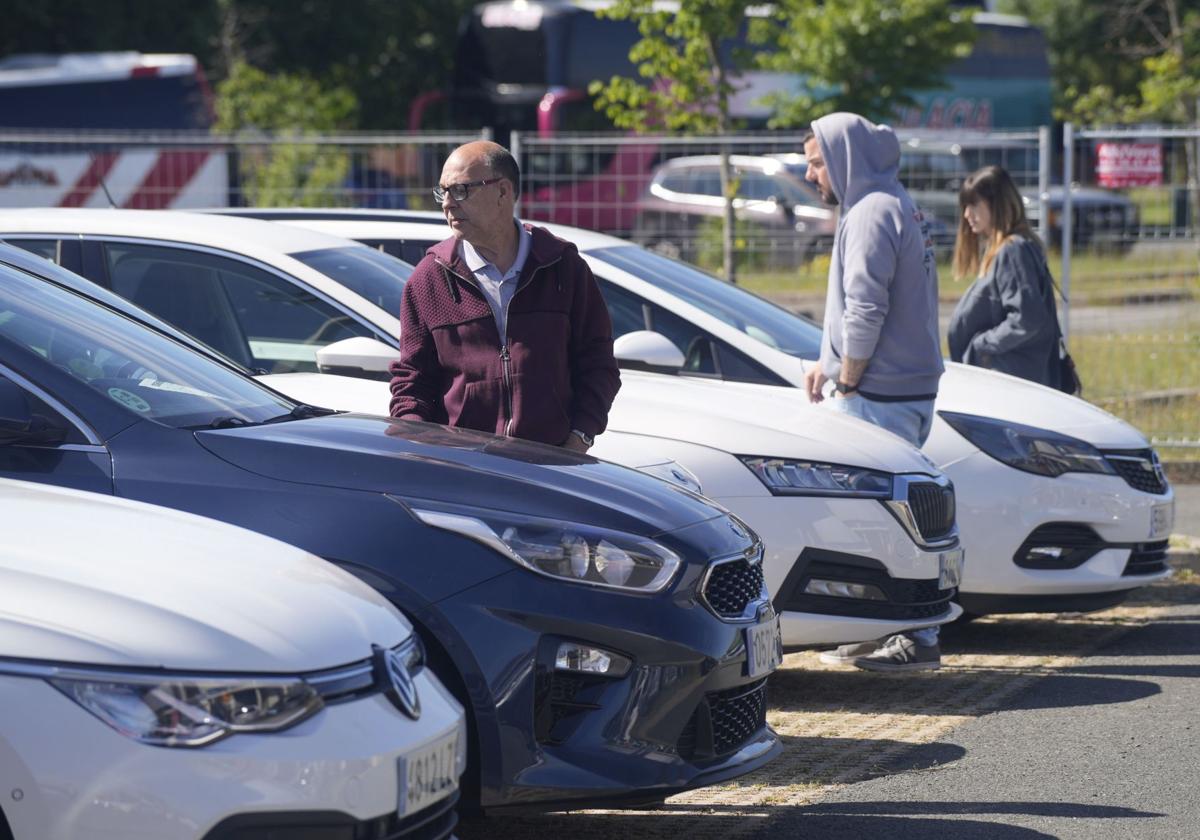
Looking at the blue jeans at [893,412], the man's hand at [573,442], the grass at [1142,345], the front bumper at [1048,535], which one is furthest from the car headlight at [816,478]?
the grass at [1142,345]

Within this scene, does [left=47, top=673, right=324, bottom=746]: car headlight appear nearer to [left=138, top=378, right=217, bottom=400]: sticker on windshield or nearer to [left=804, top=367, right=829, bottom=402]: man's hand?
[left=138, top=378, right=217, bottom=400]: sticker on windshield

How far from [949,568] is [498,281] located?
2.00 m

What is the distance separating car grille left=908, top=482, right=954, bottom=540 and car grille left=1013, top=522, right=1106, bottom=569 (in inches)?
35.2

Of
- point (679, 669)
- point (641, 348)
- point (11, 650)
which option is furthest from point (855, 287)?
point (11, 650)

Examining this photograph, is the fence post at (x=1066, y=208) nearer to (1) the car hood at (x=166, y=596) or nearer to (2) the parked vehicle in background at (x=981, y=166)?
(2) the parked vehicle in background at (x=981, y=166)

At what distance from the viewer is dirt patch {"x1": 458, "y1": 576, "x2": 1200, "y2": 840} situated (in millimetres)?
4656

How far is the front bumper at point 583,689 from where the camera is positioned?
3.75m

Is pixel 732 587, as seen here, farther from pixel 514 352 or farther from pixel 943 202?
pixel 943 202

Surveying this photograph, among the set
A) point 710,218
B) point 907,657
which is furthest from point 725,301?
point 710,218

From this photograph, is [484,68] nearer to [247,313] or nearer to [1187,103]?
[1187,103]

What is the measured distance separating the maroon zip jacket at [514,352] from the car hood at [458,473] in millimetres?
533

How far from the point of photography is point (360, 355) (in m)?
5.59

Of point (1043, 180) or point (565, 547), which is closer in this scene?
point (565, 547)

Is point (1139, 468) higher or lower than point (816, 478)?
lower
